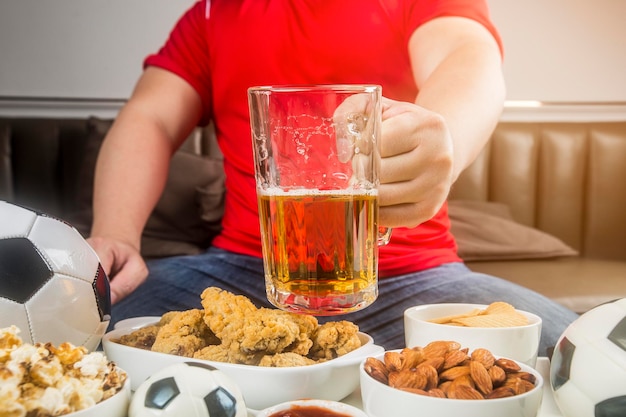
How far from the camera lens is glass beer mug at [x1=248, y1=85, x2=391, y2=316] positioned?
65cm

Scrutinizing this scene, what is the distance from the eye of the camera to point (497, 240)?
→ 8.09 ft

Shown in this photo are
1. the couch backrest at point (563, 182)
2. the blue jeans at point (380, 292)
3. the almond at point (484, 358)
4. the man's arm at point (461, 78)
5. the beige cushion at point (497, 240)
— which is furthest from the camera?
the couch backrest at point (563, 182)

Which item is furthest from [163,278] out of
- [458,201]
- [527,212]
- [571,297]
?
[527,212]

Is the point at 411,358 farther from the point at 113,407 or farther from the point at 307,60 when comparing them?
the point at 307,60

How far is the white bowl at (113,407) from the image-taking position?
21.2 inches

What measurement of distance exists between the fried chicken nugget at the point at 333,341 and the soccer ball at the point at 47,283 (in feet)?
0.81

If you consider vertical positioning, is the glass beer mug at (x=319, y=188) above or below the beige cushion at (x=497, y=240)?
above

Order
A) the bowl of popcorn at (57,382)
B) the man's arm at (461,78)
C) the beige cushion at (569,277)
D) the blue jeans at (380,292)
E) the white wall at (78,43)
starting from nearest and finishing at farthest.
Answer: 1. the bowl of popcorn at (57,382)
2. the man's arm at (461,78)
3. the blue jeans at (380,292)
4. the beige cushion at (569,277)
5. the white wall at (78,43)

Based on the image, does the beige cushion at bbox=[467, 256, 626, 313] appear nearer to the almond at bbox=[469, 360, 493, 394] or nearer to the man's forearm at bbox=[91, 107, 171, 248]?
the man's forearm at bbox=[91, 107, 171, 248]

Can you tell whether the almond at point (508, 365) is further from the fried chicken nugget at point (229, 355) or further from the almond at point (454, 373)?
the fried chicken nugget at point (229, 355)

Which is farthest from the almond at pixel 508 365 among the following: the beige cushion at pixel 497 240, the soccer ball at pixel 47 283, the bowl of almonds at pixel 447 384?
the beige cushion at pixel 497 240

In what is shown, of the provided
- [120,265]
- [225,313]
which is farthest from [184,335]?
[120,265]

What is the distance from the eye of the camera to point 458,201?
271 cm

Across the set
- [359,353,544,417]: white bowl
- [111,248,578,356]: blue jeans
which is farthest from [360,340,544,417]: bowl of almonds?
[111,248,578,356]: blue jeans
